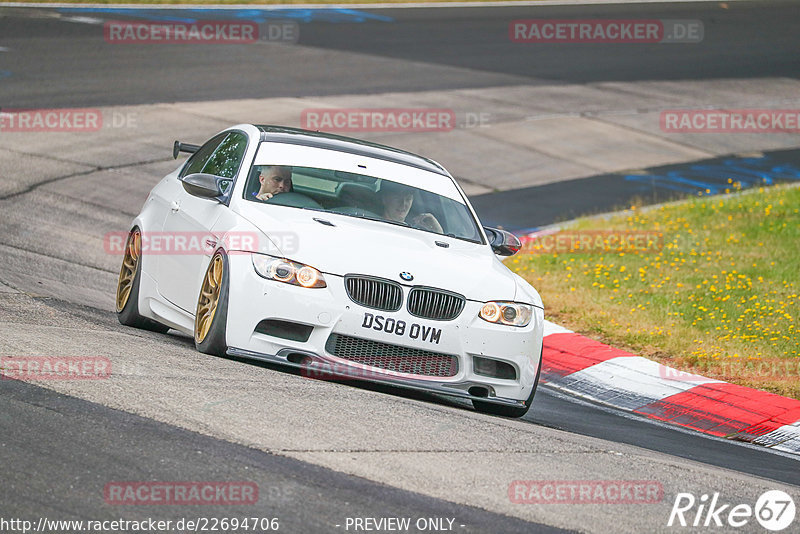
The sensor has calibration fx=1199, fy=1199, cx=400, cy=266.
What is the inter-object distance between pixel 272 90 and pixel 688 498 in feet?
57.2

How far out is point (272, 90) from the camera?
22328 millimetres

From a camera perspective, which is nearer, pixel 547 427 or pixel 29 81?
pixel 547 427

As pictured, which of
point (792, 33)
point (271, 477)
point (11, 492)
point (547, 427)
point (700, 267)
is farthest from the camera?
point (792, 33)

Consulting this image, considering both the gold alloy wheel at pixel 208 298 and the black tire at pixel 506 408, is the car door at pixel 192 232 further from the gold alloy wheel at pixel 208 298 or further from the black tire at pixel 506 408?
the black tire at pixel 506 408

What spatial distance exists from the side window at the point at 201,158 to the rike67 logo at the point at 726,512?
197 inches

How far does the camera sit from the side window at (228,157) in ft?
29.0

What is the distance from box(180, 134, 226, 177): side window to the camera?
948 cm

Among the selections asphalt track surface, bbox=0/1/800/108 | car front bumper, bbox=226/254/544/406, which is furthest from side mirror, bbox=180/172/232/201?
asphalt track surface, bbox=0/1/800/108

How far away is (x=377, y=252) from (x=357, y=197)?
1.08 meters

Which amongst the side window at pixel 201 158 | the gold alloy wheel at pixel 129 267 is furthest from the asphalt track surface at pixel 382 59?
the gold alloy wheel at pixel 129 267

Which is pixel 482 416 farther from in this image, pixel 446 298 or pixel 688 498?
pixel 688 498

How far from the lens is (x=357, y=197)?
861 cm

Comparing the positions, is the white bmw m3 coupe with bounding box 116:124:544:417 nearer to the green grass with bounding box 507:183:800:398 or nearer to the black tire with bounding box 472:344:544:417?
the black tire with bounding box 472:344:544:417

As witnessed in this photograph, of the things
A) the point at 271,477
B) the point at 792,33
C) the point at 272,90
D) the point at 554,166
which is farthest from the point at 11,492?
the point at 792,33
